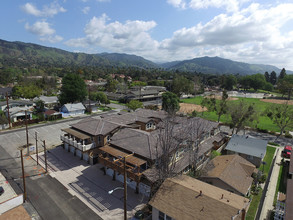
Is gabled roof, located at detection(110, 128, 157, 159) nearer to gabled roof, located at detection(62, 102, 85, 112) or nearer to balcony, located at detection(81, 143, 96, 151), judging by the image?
balcony, located at detection(81, 143, 96, 151)

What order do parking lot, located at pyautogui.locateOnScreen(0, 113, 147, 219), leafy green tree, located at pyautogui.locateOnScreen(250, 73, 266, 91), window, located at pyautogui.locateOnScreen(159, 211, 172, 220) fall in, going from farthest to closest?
leafy green tree, located at pyautogui.locateOnScreen(250, 73, 266, 91) → parking lot, located at pyautogui.locateOnScreen(0, 113, 147, 219) → window, located at pyautogui.locateOnScreen(159, 211, 172, 220)

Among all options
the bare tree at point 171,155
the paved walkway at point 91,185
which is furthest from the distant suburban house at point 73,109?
the bare tree at point 171,155

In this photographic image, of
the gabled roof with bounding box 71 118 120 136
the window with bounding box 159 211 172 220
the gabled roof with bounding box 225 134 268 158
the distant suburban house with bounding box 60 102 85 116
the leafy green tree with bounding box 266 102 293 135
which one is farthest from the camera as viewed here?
the distant suburban house with bounding box 60 102 85 116

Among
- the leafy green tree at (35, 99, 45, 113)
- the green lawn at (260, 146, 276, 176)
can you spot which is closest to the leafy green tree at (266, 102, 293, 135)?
the green lawn at (260, 146, 276, 176)

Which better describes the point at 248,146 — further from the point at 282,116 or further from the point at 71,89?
the point at 71,89

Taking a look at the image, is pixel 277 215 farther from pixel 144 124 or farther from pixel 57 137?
pixel 57 137

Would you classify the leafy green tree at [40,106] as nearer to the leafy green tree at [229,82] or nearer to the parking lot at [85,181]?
the parking lot at [85,181]
